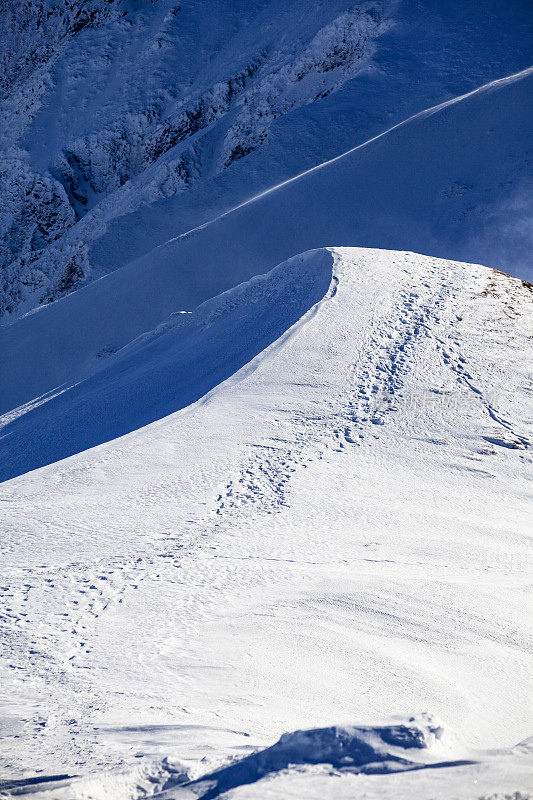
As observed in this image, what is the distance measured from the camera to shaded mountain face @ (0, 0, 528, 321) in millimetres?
28656

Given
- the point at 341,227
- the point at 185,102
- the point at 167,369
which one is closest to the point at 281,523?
the point at 167,369

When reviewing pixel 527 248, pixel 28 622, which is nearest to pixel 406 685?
pixel 28 622

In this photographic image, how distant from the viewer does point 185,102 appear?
141ft

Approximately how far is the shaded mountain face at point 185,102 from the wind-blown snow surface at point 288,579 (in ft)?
44.7

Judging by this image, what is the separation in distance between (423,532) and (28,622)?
2501mm

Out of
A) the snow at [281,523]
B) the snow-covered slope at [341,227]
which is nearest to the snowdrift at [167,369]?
the snow at [281,523]

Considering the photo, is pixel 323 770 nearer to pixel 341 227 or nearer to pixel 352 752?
pixel 352 752

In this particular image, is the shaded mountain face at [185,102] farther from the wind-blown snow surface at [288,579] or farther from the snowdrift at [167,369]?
the wind-blown snow surface at [288,579]

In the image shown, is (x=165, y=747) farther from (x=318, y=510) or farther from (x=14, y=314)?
(x=14, y=314)

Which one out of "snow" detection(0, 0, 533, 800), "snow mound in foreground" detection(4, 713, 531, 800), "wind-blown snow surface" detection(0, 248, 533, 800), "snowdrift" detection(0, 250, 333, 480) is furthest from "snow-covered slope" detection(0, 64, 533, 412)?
"snow mound in foreground" detection(4, 713, 531, 800)

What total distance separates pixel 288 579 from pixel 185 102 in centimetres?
4353

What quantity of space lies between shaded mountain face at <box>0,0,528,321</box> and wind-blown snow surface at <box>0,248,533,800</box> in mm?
13634

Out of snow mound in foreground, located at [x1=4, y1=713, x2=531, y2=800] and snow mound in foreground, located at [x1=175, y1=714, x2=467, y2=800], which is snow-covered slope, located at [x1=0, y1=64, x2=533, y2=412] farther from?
snow mound in foreground, located at [x1=175, y1=714, x2=467, y2=800]

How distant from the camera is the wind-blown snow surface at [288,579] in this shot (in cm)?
237
